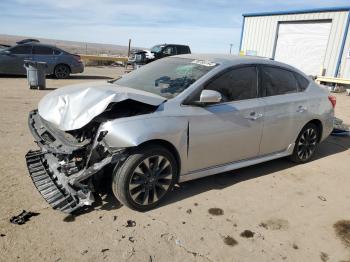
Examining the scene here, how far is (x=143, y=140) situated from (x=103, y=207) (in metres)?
0.93

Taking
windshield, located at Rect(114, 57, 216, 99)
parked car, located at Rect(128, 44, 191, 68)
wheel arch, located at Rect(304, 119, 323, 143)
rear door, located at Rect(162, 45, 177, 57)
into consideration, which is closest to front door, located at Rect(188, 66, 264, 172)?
windshield, located at Rect(114, 57, 216, 99)

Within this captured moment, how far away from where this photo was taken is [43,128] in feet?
14.3

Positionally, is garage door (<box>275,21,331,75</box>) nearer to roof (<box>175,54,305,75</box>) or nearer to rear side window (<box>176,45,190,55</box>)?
rear side window (<box>176,45,190,55</box>)

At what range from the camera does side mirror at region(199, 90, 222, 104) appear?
4020 mm

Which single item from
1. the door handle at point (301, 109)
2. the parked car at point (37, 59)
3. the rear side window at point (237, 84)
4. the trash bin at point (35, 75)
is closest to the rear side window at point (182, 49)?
the parked car at point (37, 59)

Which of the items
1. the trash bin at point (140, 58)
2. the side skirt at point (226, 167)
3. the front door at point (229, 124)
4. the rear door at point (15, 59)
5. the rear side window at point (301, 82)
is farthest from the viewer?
the trash bin at point (140, 58)

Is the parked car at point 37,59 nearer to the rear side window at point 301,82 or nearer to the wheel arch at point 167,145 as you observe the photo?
the rear side window at point 301,82

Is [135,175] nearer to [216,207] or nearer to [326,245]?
[216,207]

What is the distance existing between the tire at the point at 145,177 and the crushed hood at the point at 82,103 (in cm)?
56

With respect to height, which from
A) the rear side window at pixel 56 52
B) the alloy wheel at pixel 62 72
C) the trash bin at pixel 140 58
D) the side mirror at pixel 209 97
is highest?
the side mirror at pixel 209 97

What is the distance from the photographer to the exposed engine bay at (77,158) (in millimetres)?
3590

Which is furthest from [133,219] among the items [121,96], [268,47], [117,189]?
[268,47]

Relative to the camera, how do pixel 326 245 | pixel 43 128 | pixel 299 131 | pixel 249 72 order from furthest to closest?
pixel 299 131
pixel 249 72
pixel 43 128
pixel 326 245

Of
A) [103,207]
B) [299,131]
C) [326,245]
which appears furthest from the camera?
[299,131]
